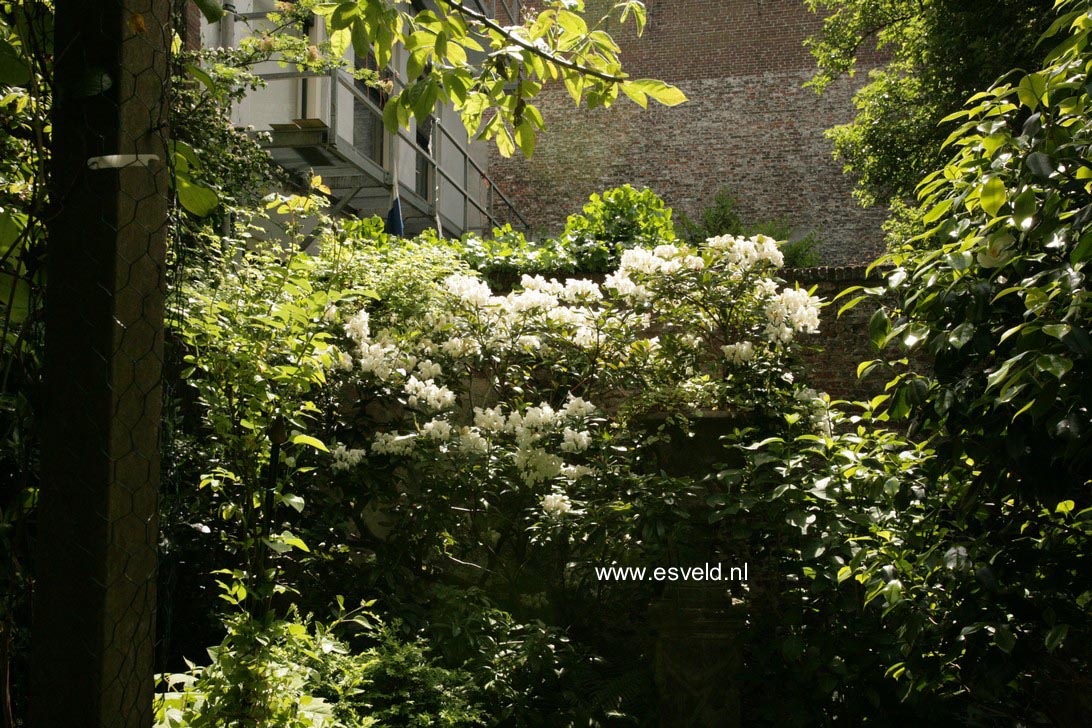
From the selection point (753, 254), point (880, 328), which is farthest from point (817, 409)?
point (880, 328)

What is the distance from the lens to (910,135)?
1006cm

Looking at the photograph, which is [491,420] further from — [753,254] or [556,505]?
[753,254]

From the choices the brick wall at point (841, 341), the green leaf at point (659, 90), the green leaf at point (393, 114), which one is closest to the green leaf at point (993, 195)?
the green leaf at point (659, 90)

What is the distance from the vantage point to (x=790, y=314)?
4.45m

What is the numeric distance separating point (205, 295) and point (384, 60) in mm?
1862

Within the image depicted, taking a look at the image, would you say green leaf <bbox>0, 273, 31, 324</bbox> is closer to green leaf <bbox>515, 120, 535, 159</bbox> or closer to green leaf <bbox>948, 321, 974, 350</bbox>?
green leaf <bbox>515, 120, 535, 159</bbox>

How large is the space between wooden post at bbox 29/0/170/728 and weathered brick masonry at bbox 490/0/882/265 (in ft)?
49.4

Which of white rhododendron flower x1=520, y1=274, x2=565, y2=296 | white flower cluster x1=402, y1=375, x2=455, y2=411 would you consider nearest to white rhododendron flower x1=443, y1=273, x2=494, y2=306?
white rhododendron flower x1=520, y1=274, x2=565, y2=296

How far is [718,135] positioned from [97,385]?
1579 centimetres

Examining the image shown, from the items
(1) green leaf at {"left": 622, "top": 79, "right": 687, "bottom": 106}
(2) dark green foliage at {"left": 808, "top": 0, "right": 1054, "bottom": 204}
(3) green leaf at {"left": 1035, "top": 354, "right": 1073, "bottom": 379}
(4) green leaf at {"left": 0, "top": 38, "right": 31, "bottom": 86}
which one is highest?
(2) dark green foliage at {"left": 808, "top": 0, "right": 1054, "bottom": 204}

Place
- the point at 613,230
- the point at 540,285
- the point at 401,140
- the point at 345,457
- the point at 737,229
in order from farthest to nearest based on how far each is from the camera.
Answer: the point at 737,229, the point at 401,140, the point at 613,230, the point at 540,285, the point at 345,457

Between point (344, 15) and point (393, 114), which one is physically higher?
point (344, 15)

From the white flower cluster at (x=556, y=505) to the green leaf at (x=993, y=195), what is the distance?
2339 millimetres

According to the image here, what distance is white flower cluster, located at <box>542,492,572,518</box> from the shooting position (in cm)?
405
